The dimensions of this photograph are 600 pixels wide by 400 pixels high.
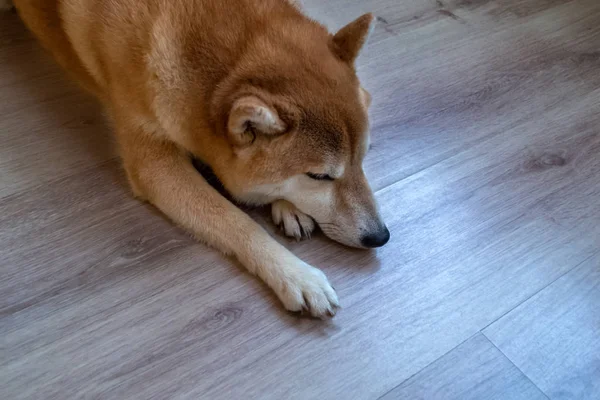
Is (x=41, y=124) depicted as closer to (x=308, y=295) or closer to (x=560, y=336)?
(x=308, y=295)

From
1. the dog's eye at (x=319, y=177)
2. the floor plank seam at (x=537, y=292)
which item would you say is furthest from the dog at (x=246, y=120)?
the floor plank seam at (x=537, y=292)

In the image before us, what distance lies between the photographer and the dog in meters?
1.15

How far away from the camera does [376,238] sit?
1305 mm

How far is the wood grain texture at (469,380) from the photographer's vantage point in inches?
44.6

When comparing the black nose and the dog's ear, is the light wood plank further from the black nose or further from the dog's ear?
the black nose

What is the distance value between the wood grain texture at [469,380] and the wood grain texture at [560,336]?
0.03 meters

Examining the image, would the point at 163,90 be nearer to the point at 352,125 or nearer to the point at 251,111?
the point at 251,111

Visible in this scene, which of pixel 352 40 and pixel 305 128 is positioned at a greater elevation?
pixel 352 40

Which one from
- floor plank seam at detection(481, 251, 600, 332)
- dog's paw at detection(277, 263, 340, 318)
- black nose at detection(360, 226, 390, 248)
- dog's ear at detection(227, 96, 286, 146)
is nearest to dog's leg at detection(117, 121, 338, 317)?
dog's paw at detection(277, 263, 340, 318)

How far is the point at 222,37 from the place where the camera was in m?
1.20

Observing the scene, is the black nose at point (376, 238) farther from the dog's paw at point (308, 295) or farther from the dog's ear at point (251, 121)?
the dog's ear at point (251, 121)

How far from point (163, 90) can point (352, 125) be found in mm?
470

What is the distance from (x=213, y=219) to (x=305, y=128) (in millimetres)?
368

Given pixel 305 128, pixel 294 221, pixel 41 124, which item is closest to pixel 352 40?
→ pixel 305 128
